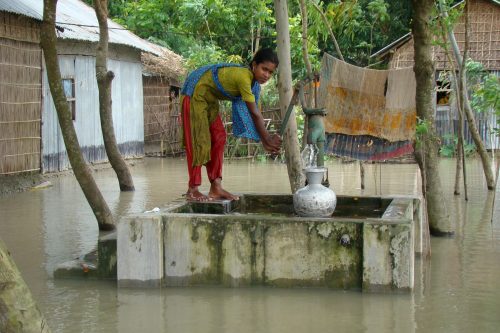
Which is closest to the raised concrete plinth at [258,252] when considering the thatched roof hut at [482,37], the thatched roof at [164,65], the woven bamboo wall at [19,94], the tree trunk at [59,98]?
the tree trunk at [59,98]

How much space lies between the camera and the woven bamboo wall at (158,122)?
70.0 ft

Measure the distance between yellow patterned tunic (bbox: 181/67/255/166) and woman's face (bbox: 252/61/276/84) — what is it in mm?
57

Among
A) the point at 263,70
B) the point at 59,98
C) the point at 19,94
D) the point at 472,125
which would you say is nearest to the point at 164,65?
the point at 19,94

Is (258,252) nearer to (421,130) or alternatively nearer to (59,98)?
(421,130)

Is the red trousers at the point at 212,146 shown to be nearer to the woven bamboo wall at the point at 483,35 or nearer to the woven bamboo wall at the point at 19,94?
the woven bamboo wall at the point at 19,94

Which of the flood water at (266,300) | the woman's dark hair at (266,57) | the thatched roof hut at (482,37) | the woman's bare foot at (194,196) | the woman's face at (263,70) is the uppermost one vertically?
the thatched roof hut at (482,37)

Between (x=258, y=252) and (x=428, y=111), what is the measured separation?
3.37 m

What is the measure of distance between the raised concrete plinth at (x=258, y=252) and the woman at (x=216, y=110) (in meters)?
0.83

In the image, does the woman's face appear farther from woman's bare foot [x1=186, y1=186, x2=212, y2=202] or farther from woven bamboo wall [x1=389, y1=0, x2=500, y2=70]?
woven bamboo wall [x1=389, y1=0, x2=500, y2=70]

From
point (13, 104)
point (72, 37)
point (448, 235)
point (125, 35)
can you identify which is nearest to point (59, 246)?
point (448, 235)

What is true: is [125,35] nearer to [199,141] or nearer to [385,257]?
[199,141]

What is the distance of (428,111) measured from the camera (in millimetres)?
8375

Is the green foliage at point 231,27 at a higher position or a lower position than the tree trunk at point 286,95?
higher

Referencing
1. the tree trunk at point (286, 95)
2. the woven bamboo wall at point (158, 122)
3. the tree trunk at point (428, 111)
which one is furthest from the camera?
the woven bamboo wall at point (158, 122)
